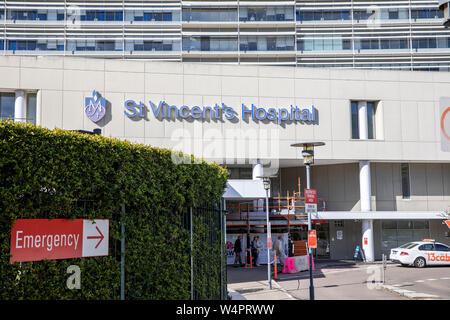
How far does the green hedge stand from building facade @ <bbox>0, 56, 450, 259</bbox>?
1773 cm

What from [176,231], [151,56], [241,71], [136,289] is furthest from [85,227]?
A: [151,56]

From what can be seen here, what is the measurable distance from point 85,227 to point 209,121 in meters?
24.7

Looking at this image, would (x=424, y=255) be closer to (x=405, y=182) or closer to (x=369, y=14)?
(x=405, y=182)

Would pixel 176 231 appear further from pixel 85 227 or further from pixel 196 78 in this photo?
pixel 196 78

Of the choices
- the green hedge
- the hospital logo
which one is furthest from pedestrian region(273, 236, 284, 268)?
the green hedge

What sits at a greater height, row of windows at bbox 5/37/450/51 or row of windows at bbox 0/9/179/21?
row of windows at bbox 0/9/179/21

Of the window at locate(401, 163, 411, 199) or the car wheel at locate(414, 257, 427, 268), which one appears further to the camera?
the window at locate(401, 163, 411, 199)

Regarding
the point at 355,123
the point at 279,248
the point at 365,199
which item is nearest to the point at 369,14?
the point at 355,123

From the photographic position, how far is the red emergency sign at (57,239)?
25.7 feet

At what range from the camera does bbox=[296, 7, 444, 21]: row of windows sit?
74812 millimetres

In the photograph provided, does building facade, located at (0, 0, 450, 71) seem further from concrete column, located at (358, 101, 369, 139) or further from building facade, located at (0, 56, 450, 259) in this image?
concrete column, located at (358, 101, 369, 139)

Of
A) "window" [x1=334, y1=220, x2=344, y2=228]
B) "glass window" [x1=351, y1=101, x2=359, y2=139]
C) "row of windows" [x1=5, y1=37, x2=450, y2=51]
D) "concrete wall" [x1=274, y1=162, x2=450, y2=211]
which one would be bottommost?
"window" [x1=334, y1=220, x2=344, y2=228]

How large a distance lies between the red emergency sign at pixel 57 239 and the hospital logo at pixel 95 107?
23.6 metres

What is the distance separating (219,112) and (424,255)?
606 inches
